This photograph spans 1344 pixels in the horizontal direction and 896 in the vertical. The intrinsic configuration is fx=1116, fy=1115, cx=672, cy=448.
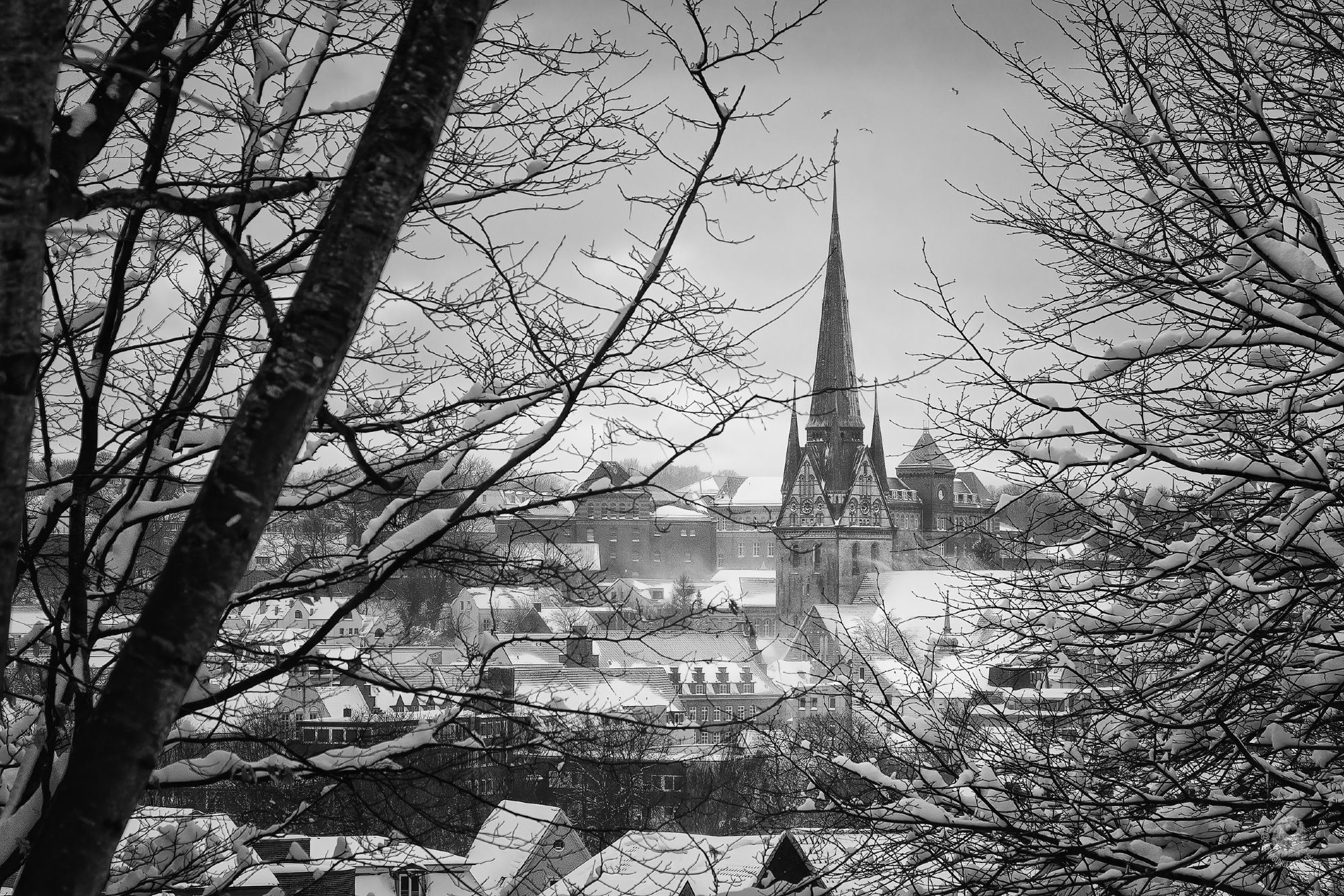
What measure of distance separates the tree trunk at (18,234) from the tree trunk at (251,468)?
0.23 meters

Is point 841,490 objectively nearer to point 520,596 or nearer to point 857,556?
point 857,556

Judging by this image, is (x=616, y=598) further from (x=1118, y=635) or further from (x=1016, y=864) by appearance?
(x=1118, y=635)

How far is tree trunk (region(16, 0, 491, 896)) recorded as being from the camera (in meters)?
1.74

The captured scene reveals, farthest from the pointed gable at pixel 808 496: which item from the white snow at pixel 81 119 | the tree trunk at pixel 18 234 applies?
the tree trunk at pixel 18 234

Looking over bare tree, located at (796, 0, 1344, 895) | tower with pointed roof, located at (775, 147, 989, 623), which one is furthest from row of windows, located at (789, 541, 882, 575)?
bare tree, located at (796, 0, 1344, 895)

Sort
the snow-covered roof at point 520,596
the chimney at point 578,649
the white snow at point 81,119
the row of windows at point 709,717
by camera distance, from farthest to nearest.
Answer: the snow-covered roof at point 520,596 < the chimney at point 578,649 < the row of windows at point 709,717 < the white snow at point 81,119

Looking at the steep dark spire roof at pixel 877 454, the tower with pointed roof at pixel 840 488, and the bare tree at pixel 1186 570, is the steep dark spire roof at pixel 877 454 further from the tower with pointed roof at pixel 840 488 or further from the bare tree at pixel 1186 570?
the bare tree at pixel 1186 570

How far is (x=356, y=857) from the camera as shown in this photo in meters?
4.53

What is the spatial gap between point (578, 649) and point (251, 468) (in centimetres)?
284

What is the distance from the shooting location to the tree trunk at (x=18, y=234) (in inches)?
69.2

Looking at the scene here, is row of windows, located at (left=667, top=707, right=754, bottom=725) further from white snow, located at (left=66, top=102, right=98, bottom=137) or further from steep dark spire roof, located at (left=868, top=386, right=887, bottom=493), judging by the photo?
steep dark spire roof, located at (left=868, top=386, right=887, bottom=493)

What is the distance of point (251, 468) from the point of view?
189cm

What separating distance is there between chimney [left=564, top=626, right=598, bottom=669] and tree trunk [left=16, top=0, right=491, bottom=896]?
6.77 feet

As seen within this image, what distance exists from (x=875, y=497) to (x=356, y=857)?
55.1m
